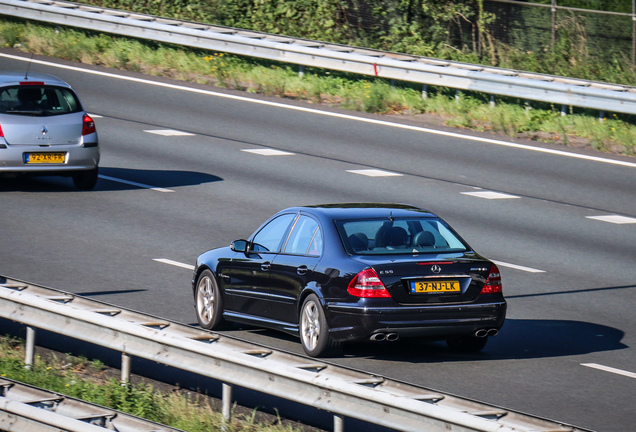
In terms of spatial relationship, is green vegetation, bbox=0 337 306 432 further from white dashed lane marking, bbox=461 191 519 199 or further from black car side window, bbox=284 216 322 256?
white dashed lane marking, bbox=461 191 519 199

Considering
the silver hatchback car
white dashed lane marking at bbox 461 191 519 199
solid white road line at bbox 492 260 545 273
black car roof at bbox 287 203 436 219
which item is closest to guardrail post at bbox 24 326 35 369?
black car roof at bbox 287 203 436 219

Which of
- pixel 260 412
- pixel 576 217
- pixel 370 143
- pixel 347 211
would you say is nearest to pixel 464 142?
pixel 370 143

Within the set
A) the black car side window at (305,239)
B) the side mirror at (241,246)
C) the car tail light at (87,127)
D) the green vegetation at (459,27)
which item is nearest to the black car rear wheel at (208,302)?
the side mirror at (241,246)

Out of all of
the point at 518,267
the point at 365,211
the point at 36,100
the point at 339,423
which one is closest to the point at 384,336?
the point at 365,211

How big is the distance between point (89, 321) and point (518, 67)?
66.7 ft

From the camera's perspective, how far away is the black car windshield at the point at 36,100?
1770cm

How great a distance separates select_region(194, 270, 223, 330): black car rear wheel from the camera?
1145cm

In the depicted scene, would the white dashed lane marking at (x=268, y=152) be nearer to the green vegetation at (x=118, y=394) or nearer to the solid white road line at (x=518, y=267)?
the solid white road line at (x=518, y=267)

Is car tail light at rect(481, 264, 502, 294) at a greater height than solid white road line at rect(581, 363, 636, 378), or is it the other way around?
car tail light at rect(481, 264, 502, 294)

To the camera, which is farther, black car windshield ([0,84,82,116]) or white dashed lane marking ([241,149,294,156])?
white dashed lane marking ([241,149,294,156])

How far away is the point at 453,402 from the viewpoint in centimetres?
646

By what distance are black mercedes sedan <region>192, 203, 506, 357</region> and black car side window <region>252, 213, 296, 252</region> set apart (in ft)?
0.05

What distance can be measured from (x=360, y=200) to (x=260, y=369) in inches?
412

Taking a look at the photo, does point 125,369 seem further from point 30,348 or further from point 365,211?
point 365,211
